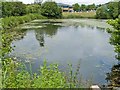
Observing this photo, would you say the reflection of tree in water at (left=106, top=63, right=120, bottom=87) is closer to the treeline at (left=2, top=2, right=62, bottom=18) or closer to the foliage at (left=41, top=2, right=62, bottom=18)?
the treeline at (left=2, top=2, right=62, bottom=18)

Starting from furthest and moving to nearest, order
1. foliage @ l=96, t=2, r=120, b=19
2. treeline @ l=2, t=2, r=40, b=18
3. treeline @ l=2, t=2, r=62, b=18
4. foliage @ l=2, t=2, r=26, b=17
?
treeline @ l=2, t=2, r=62, b=18 → treeline @ l=2, t=2, r=40, b=18 → foliage @ l=2, t=2, r=26, b=17 → foliage @ l=96, t=2, r=120, b=19

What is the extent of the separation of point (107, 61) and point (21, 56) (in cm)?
247

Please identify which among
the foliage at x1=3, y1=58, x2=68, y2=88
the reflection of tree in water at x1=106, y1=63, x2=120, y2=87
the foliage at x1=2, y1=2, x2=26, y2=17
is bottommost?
the reflection of tree in water at x1=106, y1=63, x2=120, y2=87

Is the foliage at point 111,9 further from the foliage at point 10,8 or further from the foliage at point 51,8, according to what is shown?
the foliage at point 10,8

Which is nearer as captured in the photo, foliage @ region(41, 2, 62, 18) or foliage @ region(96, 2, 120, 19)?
foliage @ region(96, 2, 120, 19)

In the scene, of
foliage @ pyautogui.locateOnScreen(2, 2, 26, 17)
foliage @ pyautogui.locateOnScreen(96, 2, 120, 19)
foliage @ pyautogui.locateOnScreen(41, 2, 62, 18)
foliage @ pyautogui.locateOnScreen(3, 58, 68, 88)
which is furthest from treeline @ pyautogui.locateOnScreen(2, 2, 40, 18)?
foliage @ pyautogui.locateOnScreen(3, 58, 68, 88)

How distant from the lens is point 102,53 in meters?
8.05

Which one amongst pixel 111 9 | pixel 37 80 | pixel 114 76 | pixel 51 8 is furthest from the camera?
pixel 51 8

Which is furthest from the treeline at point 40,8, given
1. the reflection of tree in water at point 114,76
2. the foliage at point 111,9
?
the reflection of tree in water at point 114,76

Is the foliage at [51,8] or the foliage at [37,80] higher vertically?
→ the foliage at [51,8]

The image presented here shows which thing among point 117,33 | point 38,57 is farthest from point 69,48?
point 117,33

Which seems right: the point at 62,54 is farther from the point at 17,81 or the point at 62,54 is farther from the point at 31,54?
the point at 17,81

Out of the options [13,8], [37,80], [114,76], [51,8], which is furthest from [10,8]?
[37,80]

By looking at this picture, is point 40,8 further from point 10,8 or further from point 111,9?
point 111,9
